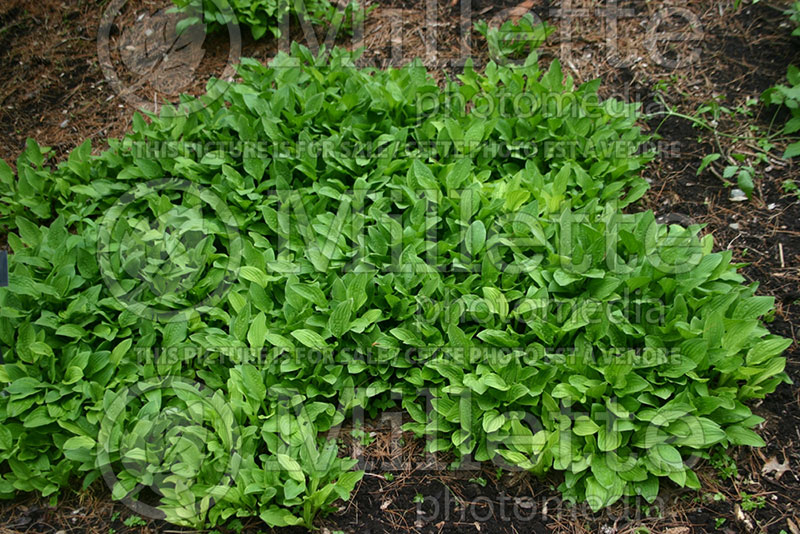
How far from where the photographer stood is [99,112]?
15.1ft

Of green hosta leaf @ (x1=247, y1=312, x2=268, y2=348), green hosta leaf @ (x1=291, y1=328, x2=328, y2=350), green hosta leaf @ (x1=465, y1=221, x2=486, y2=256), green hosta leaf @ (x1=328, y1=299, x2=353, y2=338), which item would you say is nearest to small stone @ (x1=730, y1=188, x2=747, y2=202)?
green hosta leaf @ (x1=465, y1=221, x2=486, y2=256)

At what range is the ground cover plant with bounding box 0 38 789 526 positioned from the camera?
2.49 meters

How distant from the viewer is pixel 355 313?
9.22 feet

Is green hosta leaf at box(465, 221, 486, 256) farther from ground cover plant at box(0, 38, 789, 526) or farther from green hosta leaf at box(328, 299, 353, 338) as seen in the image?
green hosta leaf at box(328, 299, 353, 338)

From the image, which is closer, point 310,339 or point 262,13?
point 310,339

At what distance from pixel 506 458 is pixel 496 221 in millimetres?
1200

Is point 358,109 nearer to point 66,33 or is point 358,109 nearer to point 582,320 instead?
point 582,320

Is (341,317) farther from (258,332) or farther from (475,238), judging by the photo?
(475,238)

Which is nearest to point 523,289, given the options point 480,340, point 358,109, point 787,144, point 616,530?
point 480,340

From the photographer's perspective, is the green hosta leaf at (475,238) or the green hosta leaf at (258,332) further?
the green hosta leaf at (475,238)

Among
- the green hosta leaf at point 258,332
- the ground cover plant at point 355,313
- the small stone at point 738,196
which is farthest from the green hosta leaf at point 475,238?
the small stone at point 738,196

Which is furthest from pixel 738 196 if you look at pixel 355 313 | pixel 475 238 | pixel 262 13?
pixel 262 13

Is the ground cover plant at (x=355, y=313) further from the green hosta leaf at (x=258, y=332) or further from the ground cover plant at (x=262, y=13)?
the ground cover plant at (x=262, y=13)

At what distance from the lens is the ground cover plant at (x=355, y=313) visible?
2.49m
